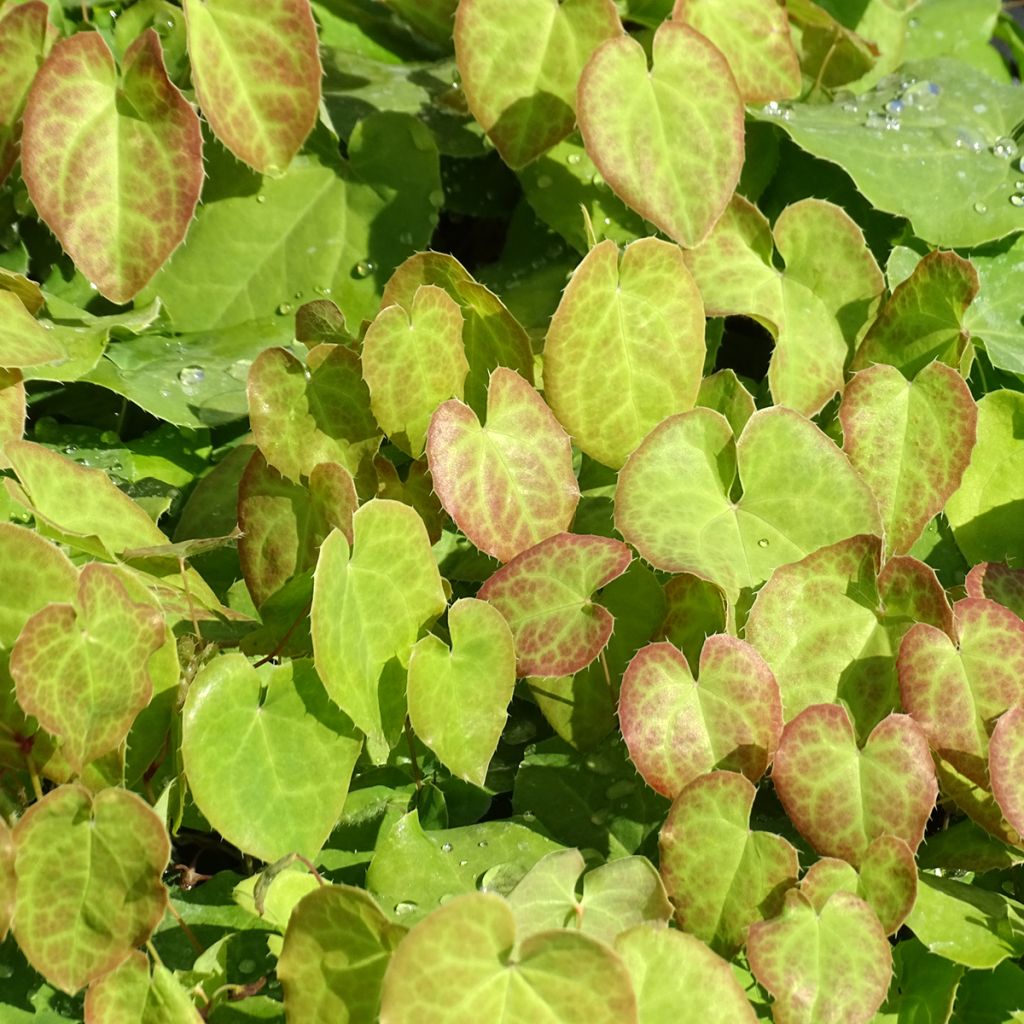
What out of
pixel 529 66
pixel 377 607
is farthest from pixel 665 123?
pixel 377 607

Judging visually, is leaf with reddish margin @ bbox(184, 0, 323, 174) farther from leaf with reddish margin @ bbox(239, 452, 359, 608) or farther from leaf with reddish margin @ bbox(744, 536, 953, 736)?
leaf with reddish margin @ bbox(744, 536, 953, 736)

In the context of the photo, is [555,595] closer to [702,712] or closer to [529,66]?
[702,712]

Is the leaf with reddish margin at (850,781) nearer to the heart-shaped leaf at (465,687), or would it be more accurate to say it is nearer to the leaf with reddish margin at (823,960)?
the leaf with reddish margin at (823,960)

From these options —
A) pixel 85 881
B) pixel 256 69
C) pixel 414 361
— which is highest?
pixel 256 69

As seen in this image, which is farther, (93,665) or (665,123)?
(665,123)

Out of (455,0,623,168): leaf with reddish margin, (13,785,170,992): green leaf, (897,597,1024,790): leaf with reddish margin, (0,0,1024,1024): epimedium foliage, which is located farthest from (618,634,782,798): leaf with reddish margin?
(455,0,623,168): leaf with reddish margin
